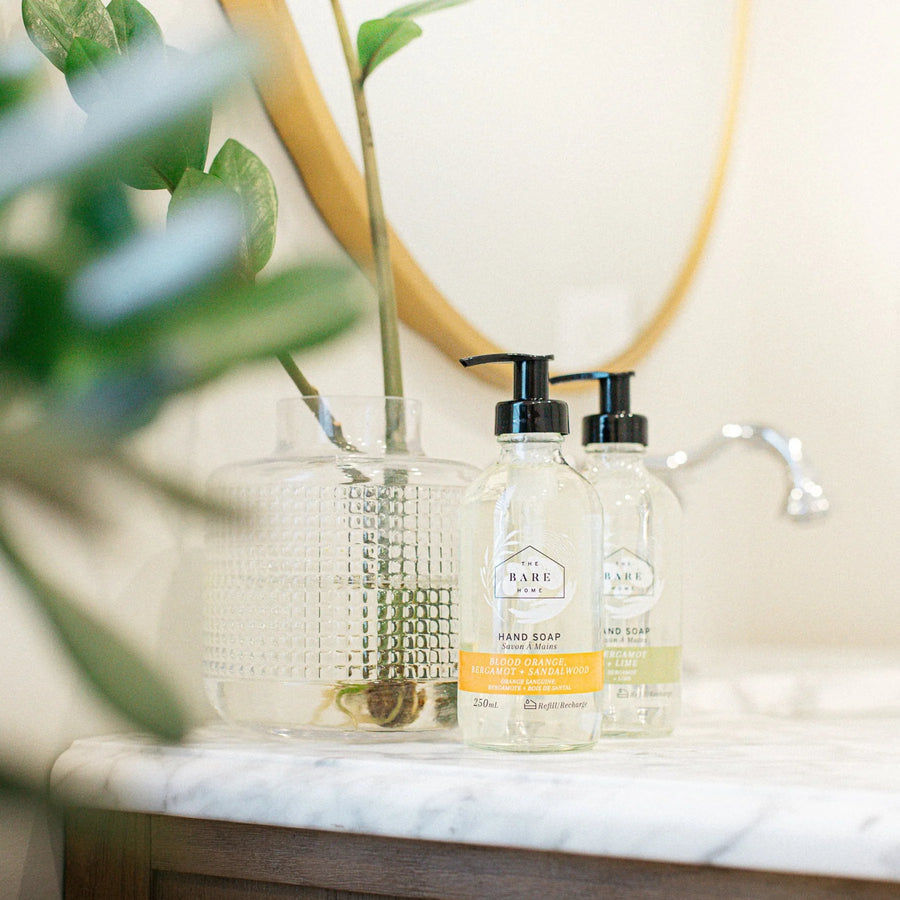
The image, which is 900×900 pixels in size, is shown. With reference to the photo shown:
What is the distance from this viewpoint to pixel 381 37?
0.58 meters

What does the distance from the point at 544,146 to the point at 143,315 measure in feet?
2.93

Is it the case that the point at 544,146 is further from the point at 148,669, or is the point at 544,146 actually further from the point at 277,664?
the point at 148,669

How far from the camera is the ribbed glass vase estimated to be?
499 mm

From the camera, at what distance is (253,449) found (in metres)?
0.64

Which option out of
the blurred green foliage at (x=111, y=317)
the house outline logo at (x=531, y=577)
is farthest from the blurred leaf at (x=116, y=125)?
the house outline logo at (x=531, y=577)

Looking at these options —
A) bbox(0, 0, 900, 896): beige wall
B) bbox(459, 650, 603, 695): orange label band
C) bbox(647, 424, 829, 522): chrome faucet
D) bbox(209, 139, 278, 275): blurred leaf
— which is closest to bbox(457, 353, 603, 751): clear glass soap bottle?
bbox(459, 650, 603, 695): orange label band

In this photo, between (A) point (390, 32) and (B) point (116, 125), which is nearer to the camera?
(B) point (116, 125)

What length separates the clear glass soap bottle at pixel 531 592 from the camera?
470 mm

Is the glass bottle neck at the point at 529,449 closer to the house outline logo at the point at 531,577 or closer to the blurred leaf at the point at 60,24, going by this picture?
the house outline logo at the point at 531,577

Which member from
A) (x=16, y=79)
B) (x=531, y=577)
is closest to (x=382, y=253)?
(x=531, y=577)

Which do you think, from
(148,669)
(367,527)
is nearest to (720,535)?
(367,527)

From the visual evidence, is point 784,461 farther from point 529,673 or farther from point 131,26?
point 131,26

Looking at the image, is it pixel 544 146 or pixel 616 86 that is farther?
pixel 616 86

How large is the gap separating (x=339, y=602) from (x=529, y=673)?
9 centimetres
